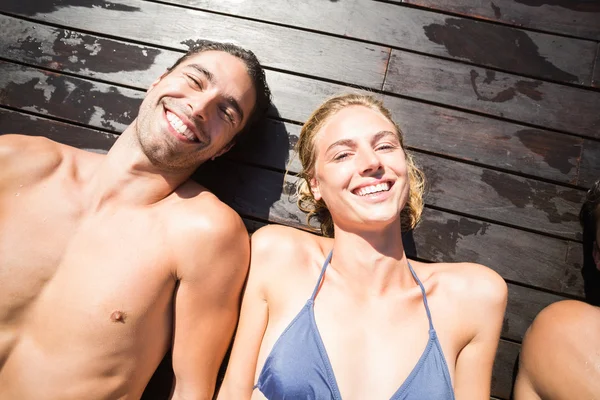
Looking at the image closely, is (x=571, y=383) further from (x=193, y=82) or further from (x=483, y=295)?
(x=193, y=82)

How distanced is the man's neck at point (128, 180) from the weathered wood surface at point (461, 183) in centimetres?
60

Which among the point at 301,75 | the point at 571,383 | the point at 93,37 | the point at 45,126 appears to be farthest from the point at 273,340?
the point at 93,37

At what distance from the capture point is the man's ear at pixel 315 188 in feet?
7.41

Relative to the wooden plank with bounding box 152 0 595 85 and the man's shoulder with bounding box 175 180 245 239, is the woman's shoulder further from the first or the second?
the wooden plank with bounding box 152 0 595 85

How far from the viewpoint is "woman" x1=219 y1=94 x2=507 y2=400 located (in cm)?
182

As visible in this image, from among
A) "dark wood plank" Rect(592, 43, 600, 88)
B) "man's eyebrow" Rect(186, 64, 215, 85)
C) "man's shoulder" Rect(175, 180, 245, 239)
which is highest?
"dark wood plank" Rect(592, 43, 600, 88)

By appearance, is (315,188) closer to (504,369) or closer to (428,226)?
(428,226)

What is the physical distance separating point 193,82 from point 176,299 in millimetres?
1166

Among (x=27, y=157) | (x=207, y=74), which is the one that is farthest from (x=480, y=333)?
(x=27, y=157)

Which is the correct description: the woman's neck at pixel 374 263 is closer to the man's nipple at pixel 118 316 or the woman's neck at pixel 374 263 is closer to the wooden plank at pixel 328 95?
the wooden plank at pixel 328 95

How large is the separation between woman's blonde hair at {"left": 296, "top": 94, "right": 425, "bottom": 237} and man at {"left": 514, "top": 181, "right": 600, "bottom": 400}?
0.92 meters

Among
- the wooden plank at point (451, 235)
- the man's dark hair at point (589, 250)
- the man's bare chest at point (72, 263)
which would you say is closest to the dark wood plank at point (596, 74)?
the man's dark hair at point (589, 250)

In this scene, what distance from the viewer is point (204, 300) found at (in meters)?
1.99

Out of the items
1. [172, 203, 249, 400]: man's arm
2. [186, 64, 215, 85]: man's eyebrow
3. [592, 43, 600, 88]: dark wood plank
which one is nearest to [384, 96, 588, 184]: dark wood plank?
[592, 43, 600, 88]: dark wood plank
